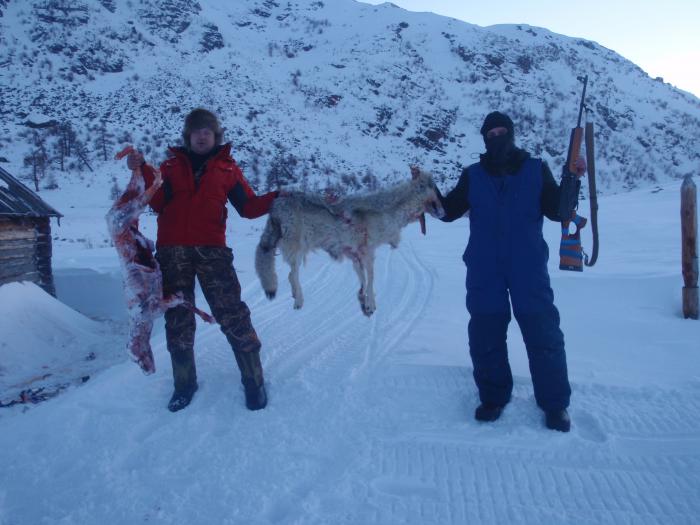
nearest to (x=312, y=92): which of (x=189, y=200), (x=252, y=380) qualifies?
(x=189, y=200)

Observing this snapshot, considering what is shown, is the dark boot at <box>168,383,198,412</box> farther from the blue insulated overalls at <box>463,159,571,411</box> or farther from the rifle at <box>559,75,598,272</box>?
the rifle at <box>559,75,598,272</box>

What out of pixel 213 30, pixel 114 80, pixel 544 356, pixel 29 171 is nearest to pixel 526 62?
pixel 213 30

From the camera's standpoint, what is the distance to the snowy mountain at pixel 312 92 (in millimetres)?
31031

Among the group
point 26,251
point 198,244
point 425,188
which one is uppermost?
point 425,188

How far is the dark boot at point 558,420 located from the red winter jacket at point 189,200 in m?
2.84

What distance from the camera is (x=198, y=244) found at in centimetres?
355

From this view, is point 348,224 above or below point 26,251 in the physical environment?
above

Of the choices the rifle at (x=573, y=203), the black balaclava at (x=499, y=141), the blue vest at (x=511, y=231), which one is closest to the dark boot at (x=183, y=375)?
the blue vest at (x=511, y=231)

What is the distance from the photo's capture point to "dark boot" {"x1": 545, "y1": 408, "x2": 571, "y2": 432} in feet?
10.0

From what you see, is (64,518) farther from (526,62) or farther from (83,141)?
(526,62)

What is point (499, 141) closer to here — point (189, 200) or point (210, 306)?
point (189, 200)

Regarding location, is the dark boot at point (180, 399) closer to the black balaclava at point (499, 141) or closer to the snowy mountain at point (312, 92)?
the black balaclava at point (499, 141)

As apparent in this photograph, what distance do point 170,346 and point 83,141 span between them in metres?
31.4

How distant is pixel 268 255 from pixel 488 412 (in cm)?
242
